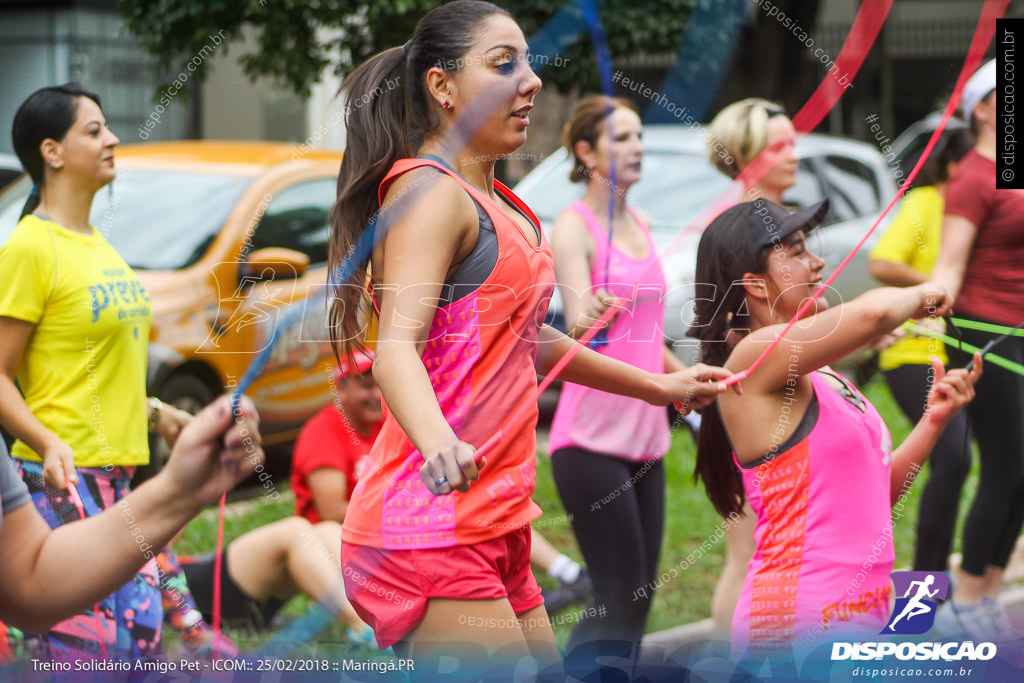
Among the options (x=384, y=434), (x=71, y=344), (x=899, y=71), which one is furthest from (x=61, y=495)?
(x=899, y=71)

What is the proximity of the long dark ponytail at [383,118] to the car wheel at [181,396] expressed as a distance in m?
2.94

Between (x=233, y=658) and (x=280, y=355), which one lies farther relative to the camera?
(x=280, y=355)

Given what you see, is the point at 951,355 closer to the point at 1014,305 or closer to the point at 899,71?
the point at 1014,305

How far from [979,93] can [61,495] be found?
2948mm

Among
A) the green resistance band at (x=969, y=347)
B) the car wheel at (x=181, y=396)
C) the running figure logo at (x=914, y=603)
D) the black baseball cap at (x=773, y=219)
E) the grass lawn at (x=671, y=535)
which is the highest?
the black baseball cap at (x=773, y=219)

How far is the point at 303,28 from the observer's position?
404 centimetres

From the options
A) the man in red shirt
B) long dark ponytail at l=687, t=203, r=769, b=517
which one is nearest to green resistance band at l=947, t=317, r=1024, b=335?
long dark ponytail at l=687, t=203, r=769, b=517

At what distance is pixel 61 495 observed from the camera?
2711 mm

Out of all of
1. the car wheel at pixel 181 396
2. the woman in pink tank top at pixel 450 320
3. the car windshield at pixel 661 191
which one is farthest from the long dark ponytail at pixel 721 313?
the car windshield at pixel 661 191

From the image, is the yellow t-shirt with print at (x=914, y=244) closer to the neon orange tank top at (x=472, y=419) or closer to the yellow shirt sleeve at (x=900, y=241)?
the yellow shirt sleeve at (x=900, y=241)

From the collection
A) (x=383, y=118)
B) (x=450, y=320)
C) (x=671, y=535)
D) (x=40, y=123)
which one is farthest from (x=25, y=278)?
(x=671, y=535)

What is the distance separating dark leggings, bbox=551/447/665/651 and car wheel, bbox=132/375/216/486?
7.35 feet

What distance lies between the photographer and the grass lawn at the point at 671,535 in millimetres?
4141

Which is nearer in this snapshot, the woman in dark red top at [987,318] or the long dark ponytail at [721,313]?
the long dark ponytail at [721,313]
